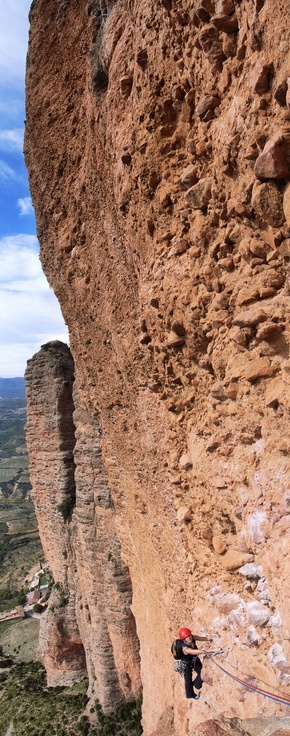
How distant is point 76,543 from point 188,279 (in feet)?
53.7

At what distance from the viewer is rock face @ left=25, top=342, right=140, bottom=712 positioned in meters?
15.3


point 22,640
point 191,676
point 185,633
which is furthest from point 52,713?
point 185,633

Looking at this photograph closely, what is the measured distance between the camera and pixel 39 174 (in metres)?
11.0

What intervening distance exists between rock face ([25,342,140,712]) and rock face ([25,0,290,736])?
15.5ft

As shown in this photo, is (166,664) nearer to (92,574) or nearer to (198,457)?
(198,457)

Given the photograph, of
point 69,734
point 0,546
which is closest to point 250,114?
point 69,734

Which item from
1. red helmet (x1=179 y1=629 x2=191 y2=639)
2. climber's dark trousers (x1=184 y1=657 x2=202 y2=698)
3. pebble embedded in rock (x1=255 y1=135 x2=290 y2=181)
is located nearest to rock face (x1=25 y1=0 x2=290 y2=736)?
pebble embedded in rock (x1=255 y1=135 x2=290 y2=181)

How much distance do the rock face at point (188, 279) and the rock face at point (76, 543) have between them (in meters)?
4.74

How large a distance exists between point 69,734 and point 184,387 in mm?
18172

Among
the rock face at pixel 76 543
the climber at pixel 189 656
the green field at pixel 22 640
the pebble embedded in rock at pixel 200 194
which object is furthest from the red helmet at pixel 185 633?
the green field at pixel 22 640

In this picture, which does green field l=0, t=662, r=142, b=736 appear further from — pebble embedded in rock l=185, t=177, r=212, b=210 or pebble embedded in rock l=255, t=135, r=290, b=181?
pebble embedded in rock l=255, t=135, r=290, b=181

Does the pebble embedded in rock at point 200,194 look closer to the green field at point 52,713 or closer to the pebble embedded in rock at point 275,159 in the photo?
the pebble embedded in rock at point 275,159

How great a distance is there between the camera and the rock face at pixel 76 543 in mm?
15258

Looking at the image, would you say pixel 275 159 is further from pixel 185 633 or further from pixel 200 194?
pixel 185 633
